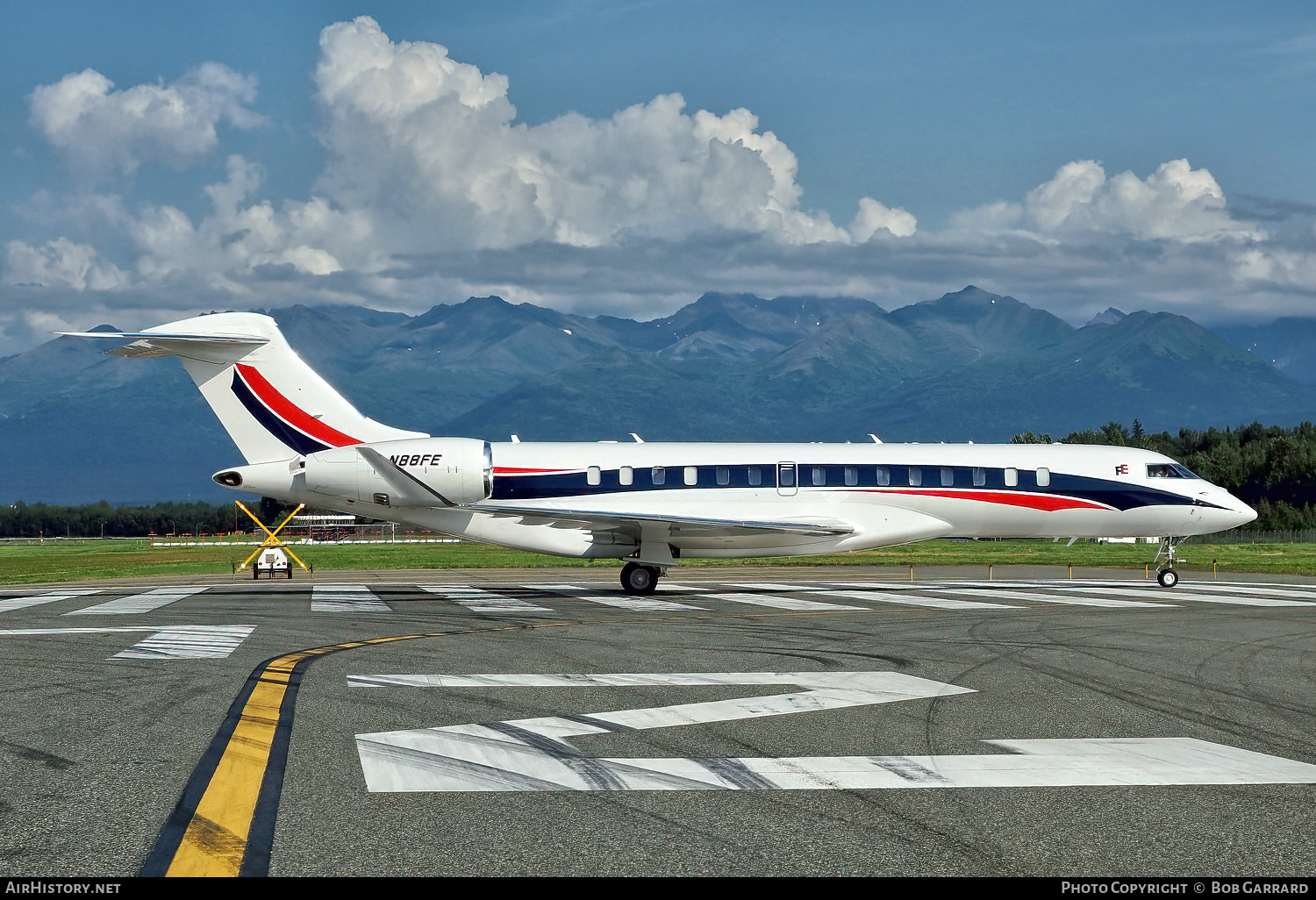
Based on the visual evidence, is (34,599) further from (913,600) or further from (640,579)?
(913,600)

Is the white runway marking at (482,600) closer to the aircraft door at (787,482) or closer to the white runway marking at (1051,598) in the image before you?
the aircraft door at (787,482)

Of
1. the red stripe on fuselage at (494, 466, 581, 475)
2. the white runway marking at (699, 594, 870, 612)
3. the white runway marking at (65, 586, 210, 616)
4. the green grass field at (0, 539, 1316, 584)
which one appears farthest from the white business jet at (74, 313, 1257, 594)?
the green grass field at (0, 539, 1316, 584)

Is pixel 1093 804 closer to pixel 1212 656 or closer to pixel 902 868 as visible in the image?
pixel 902 868

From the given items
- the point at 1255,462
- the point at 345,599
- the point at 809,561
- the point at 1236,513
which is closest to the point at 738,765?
the point at 345,599

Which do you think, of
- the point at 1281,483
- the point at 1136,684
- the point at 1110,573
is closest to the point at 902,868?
the point at 1136,684

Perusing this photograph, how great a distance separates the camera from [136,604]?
23281 mm

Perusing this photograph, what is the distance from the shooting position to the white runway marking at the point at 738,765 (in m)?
7.38

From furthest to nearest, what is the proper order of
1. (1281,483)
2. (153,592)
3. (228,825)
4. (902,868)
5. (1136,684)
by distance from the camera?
(1281,483)
(153,592)
(1136,684)
(228,825)
(902,868)

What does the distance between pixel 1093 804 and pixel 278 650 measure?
10401mm

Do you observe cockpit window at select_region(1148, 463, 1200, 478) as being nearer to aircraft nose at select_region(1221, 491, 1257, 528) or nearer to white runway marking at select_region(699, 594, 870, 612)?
aircraft nose at select_region(1221, 491, 1257, 528)

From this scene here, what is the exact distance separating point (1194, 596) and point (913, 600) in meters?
6.49

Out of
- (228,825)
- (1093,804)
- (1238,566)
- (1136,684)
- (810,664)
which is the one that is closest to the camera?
(228,825)

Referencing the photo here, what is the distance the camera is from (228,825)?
6324 millimetres

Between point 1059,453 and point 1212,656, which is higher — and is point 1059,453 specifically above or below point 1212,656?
above
